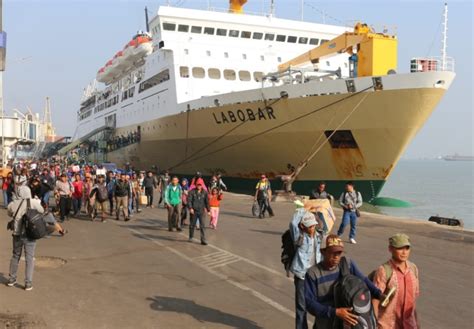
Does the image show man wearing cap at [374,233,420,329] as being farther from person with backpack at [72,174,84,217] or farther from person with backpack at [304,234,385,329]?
person with backpack at [72,174,84,217]

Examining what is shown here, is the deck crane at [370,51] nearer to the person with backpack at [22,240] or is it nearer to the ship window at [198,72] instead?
the ship window at [198,72]

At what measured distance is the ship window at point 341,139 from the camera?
19984 mm

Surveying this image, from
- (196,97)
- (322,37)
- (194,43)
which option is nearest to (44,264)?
(196,97)

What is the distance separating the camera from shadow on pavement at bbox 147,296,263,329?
209 inches

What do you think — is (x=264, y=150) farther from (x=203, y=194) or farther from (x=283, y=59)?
(x=203, y=194)

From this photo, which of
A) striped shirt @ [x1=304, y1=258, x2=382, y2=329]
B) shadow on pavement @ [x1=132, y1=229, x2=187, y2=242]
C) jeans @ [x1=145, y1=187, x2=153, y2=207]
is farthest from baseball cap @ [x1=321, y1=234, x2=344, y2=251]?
jeans @ [x1=145, y1=187, x2=153, y2=207]

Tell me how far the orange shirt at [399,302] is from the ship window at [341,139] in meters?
16.7

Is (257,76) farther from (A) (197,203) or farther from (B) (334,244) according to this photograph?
(B) (334,244)

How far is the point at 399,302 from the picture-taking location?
362cm

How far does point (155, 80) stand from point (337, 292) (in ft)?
90.5

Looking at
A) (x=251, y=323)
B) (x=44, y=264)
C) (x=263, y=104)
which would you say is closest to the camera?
(x=251, y=323)

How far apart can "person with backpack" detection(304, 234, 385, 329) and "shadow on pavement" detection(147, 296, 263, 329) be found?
1.93 meters

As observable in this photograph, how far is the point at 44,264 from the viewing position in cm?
801

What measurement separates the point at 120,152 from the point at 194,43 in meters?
13.5
